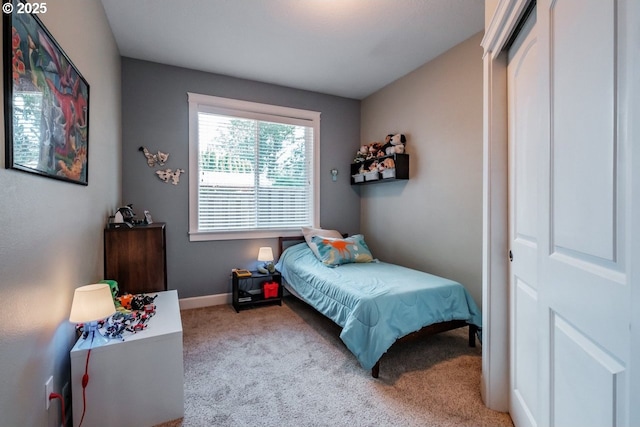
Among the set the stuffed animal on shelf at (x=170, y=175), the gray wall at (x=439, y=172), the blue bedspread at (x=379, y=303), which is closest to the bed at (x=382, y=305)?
the blue bedspread at (x=379, y=303)

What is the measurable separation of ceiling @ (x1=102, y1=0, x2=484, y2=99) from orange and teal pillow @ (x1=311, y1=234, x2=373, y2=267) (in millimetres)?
1988

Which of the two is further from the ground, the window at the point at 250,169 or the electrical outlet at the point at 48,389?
the window at the point at 250,169

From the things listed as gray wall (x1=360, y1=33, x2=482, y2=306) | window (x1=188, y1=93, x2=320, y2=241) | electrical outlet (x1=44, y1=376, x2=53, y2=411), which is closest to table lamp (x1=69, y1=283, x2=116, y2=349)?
electrical outlet (x1=44, y1=376, x2=53, y2=411)

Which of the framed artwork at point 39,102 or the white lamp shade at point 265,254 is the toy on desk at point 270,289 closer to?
the white lamp shade at point 265,254

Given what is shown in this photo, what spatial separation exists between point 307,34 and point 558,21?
2.16 meters

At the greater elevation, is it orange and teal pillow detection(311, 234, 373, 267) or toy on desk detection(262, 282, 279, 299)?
orange and teal pillow detection(311, 234, 373, 267)

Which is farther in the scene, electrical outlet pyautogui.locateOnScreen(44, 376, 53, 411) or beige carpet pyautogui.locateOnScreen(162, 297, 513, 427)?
beige carpet pyautogui.locateOnScreen(162, 297, 513, 427)

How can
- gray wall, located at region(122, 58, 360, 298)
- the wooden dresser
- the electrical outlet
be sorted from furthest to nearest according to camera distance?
gray wall, located at region(122, 58, 360, 298)
the wooden dresser
the electrical outlet

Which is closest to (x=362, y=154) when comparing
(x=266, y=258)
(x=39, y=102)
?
(x=266, y=258)

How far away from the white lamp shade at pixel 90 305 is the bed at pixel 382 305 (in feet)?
4.72

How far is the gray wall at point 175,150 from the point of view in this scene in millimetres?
3109

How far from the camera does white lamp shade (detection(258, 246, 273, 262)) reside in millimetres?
3500

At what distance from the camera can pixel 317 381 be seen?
77.2 inches

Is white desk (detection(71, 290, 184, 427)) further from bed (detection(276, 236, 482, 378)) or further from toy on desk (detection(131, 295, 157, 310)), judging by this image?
bed (detection(276, 236, 482, 378))
